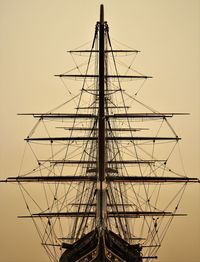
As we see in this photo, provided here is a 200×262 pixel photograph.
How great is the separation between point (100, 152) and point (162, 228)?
7.41 metres

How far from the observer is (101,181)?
26.8ft

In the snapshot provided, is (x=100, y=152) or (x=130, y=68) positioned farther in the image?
(x=130, y=68)

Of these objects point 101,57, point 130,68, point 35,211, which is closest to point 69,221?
point 35,211

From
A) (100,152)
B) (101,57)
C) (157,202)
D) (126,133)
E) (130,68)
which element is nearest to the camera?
(100,152)

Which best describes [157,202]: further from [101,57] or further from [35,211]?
[101,57]

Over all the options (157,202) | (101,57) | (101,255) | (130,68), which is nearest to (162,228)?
(157,202)

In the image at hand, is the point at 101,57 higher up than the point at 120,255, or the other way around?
the point at 101,57

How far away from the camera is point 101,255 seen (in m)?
8.34

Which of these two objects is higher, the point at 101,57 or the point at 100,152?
the point at 101,57

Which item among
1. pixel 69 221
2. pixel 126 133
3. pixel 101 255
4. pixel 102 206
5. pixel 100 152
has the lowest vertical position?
pixel 101 255

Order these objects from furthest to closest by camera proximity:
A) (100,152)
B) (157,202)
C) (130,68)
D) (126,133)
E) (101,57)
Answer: (126,133)
(157,202)
(130,68)
(101,57)
(100,152)

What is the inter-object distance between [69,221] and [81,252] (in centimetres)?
635

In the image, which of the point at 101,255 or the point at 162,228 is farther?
the point at 162,228

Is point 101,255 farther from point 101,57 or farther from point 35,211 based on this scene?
point 35,211
